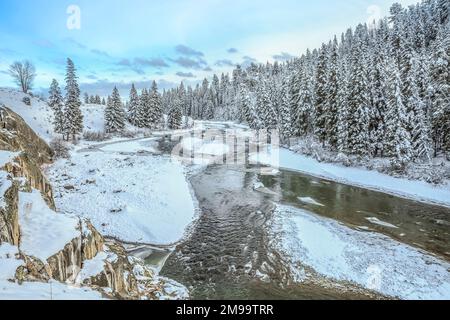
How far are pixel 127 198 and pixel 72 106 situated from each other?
127 ft

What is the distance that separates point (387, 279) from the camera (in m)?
13.4

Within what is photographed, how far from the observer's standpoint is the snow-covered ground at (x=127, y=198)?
57.9 ft

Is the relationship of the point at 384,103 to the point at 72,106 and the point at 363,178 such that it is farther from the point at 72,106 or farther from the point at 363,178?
the point at 72,106

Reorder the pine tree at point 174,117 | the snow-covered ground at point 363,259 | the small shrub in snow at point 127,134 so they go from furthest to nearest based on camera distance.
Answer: the pine tree at point 174,117
the small shrub in snow at point 127,134
the snow-covered ground at point 363,259

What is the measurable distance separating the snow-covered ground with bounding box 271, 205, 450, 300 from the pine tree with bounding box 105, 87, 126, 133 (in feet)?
177

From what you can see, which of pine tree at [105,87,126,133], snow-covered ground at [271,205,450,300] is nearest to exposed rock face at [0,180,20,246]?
snow-covered ground at [271,205,450,300]

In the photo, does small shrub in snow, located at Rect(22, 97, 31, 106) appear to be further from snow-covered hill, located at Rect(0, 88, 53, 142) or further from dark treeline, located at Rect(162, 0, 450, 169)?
dark treeline, located at Rect(162, 0, 450, 169)

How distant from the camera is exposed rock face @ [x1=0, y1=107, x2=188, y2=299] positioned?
8102 mm

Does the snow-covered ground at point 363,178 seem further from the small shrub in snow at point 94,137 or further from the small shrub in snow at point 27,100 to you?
the small shrub in snow at point 27,100

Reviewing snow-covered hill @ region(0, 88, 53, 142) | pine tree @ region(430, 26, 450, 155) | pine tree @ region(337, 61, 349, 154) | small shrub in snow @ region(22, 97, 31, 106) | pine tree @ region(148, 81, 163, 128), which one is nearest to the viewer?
pine tree @ region(430, 26, 450, 155)

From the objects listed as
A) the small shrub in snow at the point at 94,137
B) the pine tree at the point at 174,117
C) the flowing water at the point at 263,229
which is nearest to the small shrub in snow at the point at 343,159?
the flowing water at the point at 263,229

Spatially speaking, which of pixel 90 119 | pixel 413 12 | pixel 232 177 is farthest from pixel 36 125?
pixel 413 12

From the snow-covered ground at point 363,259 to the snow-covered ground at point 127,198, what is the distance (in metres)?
6.44

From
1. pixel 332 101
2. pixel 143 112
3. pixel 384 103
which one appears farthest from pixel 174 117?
pixel 384 103
